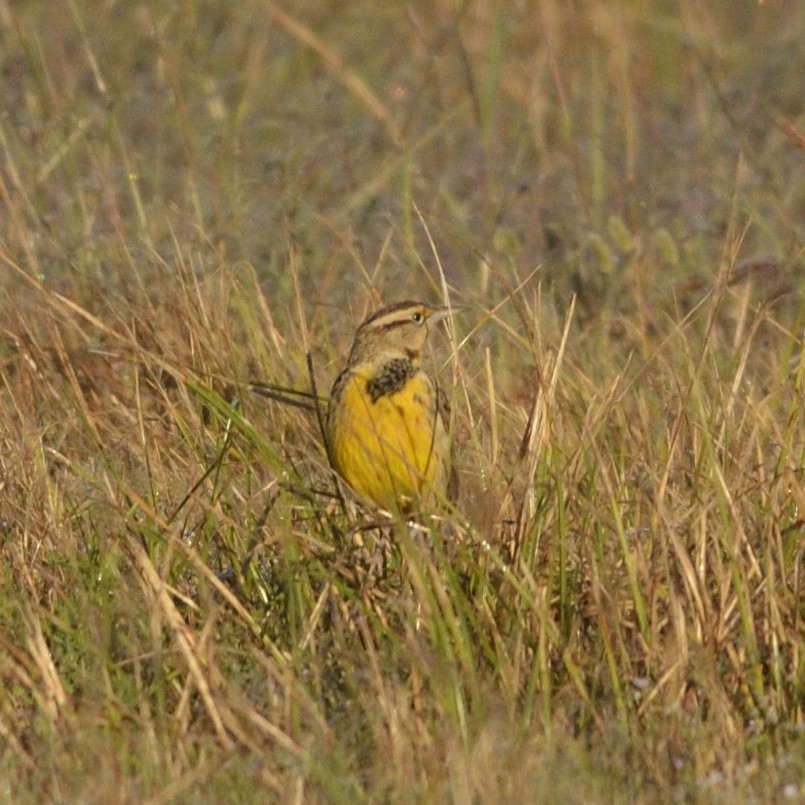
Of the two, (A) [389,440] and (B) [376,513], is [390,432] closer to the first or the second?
(A) [389,440]

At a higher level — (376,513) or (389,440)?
(389,440)

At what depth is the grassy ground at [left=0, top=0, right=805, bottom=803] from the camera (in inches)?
155

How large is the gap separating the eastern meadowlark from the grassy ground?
11cm

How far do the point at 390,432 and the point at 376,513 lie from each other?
20 cm

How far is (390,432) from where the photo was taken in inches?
182

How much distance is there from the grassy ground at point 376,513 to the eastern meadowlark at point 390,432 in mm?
106

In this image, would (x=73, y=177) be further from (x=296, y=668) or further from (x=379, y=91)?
(x=296, y=668)

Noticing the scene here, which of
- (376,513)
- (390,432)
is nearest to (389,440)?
(390,432)

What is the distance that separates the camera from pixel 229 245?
7027 mm

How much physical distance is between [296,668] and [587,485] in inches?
34.4

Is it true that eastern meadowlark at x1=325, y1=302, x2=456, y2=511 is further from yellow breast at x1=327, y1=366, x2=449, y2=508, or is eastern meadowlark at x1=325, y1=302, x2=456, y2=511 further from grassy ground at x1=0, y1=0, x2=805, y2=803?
grassy ground at x1=0, y1=0, x2=805, y2=803

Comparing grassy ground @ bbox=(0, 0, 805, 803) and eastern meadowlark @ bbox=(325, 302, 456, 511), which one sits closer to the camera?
grassy ground @ bbox=(0, 0, 805, 803)

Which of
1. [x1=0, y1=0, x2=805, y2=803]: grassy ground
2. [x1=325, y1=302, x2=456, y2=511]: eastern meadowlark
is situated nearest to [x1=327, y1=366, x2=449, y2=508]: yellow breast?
[x1=325, y1=302, x2=456, y2=511]: eastern meadowlark

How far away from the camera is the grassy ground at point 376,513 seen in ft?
12.9
